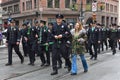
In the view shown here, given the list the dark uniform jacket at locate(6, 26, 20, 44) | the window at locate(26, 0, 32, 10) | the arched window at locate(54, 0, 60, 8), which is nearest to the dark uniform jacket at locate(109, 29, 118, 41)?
the dark uniform jacket at locate(6, 26, 20, 44)

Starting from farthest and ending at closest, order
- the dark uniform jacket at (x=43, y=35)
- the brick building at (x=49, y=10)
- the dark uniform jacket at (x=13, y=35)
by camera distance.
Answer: the brick building at (x=49, y=10), the dark uniform jacket at (x=13, y=35), the dark uniform jacket at (x=43, y=35)

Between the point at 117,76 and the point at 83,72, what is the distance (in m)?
1.46

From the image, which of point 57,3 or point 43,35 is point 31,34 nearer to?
point 43,35

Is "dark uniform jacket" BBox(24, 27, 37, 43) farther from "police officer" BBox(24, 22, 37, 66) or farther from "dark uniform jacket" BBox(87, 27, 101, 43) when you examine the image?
"dark uniform jacket" BBox(87, 27, 101, 43)

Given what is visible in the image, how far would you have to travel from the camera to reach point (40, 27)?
14.7 meters

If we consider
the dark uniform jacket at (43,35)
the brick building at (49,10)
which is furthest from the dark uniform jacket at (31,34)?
the brick building at (49,10)

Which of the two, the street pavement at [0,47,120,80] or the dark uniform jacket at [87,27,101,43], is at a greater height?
the dark uniform jacket at [87,27,101,43]

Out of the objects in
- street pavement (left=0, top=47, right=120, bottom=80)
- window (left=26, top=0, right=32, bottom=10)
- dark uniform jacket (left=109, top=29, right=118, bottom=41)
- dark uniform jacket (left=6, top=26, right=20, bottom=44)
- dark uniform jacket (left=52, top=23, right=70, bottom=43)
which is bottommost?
street pavement (left=0, top=47, right=120, bottom=80)

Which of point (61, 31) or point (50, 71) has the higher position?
point (61, 31)

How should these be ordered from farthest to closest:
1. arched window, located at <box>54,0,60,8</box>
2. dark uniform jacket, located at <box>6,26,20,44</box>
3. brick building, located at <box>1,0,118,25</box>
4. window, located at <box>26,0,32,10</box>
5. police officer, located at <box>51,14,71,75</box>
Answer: window, located at <box>26,0,32,10</box>
arched window, located at <box>54,0,60,8</box>
brick building, located at <box>1,0,118,25</box>
dark uniform jacket, located at <box>6,26,20,44</box>
police officer, located at <box>51,14,71,75</box>

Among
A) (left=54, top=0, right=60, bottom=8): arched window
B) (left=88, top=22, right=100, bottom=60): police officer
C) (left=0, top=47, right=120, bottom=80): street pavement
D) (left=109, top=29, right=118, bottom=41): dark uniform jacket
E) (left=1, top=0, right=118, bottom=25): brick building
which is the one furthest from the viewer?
(left=54, top=0, right=60, bottom=8): arched window

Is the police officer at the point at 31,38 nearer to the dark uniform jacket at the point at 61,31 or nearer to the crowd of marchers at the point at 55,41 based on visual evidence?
the crowd of marchers at the point at 55,41

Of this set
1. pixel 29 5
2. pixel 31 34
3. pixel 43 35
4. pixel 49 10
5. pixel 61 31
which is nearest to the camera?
pixel 61 31

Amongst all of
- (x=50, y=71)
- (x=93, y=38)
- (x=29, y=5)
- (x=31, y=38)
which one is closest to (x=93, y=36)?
(x=93, y=38)
